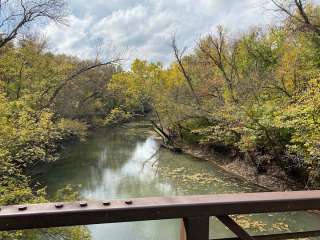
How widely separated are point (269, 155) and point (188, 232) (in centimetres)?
1281

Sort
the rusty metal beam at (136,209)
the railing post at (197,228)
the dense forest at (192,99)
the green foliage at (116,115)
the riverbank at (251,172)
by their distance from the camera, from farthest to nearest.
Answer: the green foliage at (116,115) → the riverbank at (251,172) → the dense forest at (192,99) → the railing post at (197,228) → the rusty metal beam at (136,209)

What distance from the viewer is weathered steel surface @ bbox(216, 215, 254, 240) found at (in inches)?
55.7

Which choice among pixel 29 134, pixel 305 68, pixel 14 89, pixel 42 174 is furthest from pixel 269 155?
pixel 14 89

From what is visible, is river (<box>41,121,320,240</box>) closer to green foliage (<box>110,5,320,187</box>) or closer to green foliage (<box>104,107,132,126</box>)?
green foliage (<box>110,5,320,187</box>)

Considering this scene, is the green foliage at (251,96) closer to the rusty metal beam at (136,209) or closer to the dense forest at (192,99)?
the dense forest at (192,99)

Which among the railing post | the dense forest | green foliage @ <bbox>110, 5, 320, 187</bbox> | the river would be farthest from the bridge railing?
green foliage @ <bbox>110, 5, 320, 187</bbox>

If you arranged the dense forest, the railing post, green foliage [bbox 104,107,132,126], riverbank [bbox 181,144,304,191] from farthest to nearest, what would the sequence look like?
green foliage [bbox 104,107,132,126] < riverbank [bbox 181,144,304,191] < the dense forest < the railing post

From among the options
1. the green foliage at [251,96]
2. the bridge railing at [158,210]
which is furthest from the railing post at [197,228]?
the green foliage at [251,96]

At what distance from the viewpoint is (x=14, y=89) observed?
16.0 meters

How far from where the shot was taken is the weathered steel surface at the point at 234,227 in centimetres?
142

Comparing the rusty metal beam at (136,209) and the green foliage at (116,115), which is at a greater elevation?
the green foliage at (116,115)

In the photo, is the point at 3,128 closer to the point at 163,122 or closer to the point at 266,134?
the point at 266,134

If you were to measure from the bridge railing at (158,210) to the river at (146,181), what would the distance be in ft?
22.2

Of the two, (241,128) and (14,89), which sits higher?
(14,89)
